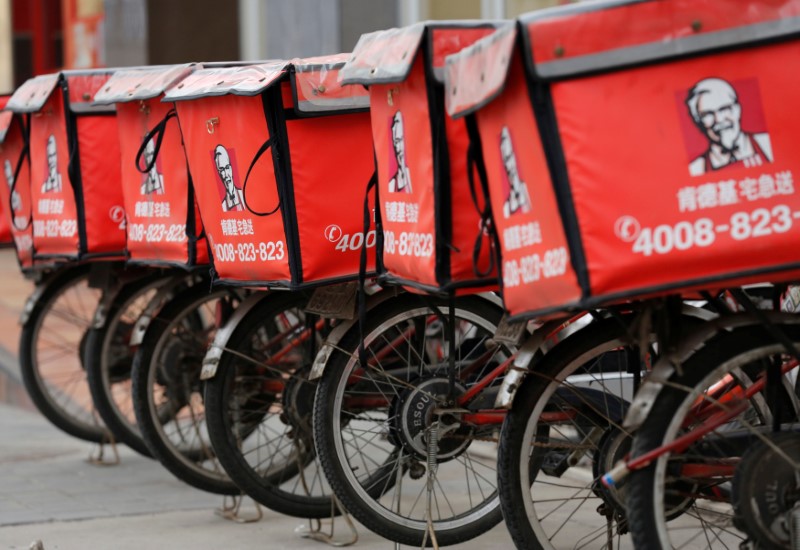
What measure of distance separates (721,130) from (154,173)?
2.92 meters

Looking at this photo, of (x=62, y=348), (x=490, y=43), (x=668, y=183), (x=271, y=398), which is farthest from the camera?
(x=62, y=348)

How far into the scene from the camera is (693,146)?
11.4 ft

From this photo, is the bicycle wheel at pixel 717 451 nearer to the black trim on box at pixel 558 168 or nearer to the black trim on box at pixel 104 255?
the black trim on box at pixel 558 168

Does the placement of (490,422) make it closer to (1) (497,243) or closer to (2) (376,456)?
(1) (497,243)

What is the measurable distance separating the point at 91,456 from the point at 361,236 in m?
2.99

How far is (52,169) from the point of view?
660 cm

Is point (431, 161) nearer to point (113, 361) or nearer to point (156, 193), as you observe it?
point (156, 193)

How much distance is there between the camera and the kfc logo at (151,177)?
231 inches

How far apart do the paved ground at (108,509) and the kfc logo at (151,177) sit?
1.28 m

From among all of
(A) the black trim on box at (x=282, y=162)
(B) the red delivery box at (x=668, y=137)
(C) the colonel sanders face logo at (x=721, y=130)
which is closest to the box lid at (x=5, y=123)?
(A) the black trim on box at (x=282, y=162)

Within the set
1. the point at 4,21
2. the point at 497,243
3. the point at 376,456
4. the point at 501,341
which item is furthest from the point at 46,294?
the point at 4,21

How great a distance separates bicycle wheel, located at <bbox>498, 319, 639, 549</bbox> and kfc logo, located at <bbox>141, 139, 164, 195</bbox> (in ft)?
6.12

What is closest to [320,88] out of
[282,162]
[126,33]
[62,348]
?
[282,162]

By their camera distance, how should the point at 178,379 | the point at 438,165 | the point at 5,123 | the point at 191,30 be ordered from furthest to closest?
the point at 191,30
the point at 5,123
the point at 178,379
the point at 438,165
